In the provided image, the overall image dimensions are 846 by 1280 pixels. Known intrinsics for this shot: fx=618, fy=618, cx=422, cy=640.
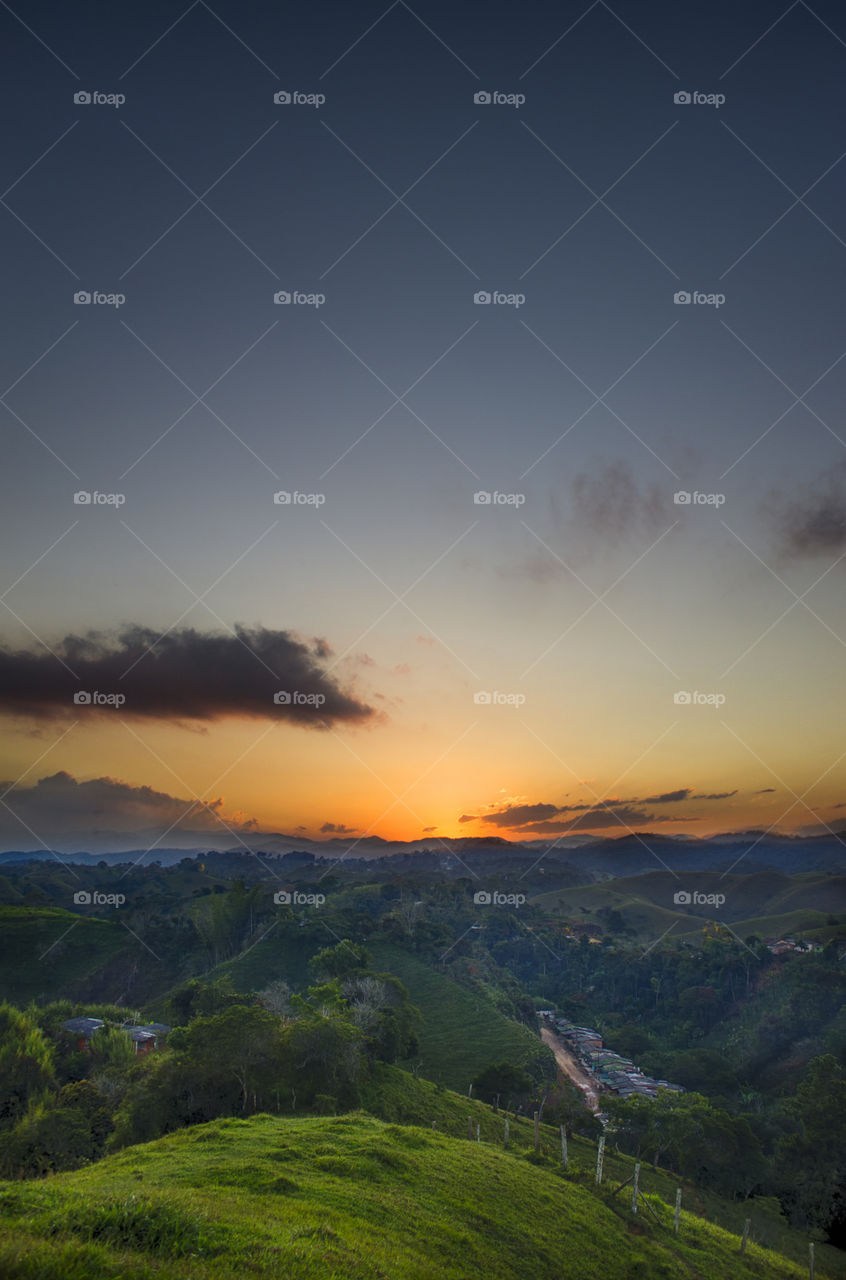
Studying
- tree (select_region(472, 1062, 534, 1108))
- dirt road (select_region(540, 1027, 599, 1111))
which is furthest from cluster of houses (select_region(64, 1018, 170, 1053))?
dirt road (select_region(540, 1027, 599, 1111))

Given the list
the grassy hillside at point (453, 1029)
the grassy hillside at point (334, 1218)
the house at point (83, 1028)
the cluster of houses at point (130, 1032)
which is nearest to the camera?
the grassy hillside at point (334, 1218)

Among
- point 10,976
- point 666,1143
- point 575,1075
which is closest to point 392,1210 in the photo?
point 666,1143

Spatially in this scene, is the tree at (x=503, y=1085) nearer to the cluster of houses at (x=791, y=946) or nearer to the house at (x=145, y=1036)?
the house at (x=145, y=1036)

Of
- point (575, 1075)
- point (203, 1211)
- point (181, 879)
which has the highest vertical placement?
point (203, 1211)

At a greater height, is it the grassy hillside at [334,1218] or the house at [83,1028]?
the grassy hillside at [334,1218]

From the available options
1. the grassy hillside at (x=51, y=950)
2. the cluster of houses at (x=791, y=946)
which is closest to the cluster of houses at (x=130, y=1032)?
the grassy hillside at (x=51, y=950)

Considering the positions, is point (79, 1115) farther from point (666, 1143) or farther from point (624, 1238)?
point (666, 1143)

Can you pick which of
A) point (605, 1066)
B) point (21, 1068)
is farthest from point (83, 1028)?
point (605, 1066)

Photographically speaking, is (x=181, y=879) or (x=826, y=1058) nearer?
(x=826, y=1058)
